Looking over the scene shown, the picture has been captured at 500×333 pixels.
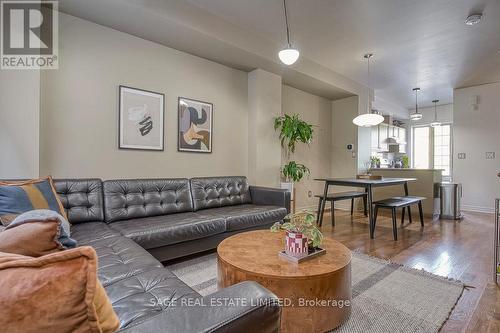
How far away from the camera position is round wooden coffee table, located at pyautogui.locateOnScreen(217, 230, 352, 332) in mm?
1330

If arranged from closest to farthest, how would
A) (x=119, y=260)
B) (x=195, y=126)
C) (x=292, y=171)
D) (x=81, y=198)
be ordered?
(x=119, y=260)
(x=81, y=198)
(x=195, y=126)
(x=292, y=171)

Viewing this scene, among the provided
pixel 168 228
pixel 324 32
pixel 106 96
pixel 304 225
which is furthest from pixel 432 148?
pixel 106 96

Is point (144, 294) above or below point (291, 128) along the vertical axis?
below

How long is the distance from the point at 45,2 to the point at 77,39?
361 millimetres

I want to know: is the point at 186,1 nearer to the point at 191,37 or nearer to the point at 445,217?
the point at 191,37

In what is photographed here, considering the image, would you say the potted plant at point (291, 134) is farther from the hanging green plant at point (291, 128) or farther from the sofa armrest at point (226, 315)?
the sofa armrest at point (226, 315)

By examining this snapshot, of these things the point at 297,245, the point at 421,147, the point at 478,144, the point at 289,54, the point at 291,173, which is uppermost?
the point at 289,54

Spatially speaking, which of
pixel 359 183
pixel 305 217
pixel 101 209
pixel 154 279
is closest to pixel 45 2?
pixel 101 209

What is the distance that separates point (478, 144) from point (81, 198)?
724 centimetres

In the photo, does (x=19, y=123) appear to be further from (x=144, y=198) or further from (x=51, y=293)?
(x=51, y=293)

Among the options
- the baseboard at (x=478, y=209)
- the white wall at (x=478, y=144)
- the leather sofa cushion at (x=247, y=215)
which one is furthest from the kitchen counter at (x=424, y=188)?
the leather sofa cushion at (x=247, y=215)

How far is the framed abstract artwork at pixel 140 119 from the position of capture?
294 cm

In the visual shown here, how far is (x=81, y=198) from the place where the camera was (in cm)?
238

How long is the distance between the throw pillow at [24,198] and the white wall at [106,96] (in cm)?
64
